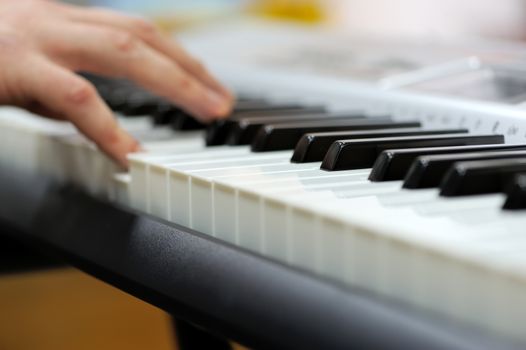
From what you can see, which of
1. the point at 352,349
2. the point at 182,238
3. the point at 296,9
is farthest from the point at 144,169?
the point at 296,9

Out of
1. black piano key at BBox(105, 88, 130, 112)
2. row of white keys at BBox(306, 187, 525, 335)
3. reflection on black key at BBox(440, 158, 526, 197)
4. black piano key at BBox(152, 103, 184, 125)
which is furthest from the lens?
black piano key at BBox(105, 88, 130, 112)

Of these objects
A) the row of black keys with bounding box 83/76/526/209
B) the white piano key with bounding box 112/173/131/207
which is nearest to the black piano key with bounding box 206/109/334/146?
the row of black keys with bounding box 83/76/526/209

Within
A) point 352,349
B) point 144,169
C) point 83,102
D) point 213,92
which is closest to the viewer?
point 352,349

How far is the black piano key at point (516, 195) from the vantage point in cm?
54

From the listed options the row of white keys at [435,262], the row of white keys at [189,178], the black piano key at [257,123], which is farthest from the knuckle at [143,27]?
the row of white keys at [435,262]

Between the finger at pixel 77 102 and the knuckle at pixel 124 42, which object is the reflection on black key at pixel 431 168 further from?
the knuckle at pixel 124 42

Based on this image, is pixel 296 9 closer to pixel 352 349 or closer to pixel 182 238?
pixel 182 238

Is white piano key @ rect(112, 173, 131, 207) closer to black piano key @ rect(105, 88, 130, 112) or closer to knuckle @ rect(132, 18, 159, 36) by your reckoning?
knuckle @ rect(132, 18, 159, 36)

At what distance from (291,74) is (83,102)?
38cm

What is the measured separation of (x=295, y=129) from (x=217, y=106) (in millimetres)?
185

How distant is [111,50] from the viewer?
1.02 metres

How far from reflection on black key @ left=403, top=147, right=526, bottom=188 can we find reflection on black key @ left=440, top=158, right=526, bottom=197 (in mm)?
22

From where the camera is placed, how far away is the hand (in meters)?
0.93

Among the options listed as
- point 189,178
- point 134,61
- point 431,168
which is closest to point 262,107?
point 134,61
